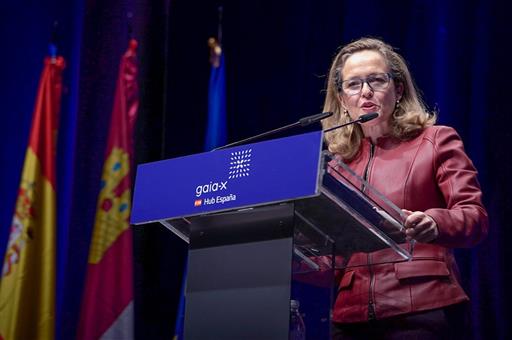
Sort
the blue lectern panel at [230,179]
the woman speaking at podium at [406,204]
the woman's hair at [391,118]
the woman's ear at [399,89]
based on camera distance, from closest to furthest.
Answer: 1. the blue lectern panel at [230,179]
2. the woman speaking at podium at [406,204]
3. the woman's hair at [391,118]
4. the woman's ear at [399,89]

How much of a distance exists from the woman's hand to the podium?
3 centimetres

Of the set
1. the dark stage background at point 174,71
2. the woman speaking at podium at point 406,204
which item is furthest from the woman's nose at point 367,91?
the dark stage background at point 174,71

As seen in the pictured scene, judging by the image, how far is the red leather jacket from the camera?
2.11 metres

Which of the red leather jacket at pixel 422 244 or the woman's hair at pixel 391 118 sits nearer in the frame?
the red leather jacket at pixel 422 244

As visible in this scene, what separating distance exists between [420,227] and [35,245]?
8.22 ft

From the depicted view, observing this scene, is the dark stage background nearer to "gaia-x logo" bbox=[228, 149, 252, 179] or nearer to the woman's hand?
the woman's hand

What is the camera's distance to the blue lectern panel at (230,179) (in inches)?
68.9

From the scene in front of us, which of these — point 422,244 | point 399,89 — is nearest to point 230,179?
point 422,244

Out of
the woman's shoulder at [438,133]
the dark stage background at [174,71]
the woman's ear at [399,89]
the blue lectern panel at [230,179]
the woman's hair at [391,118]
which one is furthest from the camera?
the dark stage background at [174,71]

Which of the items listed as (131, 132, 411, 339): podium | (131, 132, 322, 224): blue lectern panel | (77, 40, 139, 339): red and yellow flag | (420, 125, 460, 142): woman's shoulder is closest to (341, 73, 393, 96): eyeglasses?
(420, 125, 460, 142): woman's shoulder

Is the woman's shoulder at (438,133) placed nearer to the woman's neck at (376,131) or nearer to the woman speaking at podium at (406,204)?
the woman speaking at podium at (406,204)

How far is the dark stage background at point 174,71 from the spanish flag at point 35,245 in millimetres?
189

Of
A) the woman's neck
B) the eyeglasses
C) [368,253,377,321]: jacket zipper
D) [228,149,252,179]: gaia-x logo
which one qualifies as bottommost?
[368,253,377,321]: jacket zipper

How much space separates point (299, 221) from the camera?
1946mm
